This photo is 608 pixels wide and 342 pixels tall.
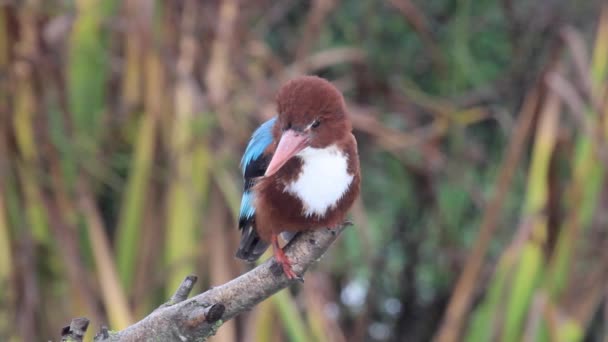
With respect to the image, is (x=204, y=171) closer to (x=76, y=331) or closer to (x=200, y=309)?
(x=200, y=309)

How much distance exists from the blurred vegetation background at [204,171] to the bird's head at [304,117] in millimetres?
1105

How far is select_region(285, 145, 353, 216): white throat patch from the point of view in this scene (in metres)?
1.58

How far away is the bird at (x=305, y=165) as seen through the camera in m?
1.55

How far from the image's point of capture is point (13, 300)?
9.02 feet

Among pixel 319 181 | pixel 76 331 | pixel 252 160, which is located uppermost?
pixel 252 160

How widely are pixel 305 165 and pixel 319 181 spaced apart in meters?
0.04

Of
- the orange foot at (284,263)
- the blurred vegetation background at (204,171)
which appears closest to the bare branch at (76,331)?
the orange foot at (284,263)

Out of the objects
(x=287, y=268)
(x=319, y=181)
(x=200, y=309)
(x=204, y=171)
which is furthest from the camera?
(x=204, y=171)

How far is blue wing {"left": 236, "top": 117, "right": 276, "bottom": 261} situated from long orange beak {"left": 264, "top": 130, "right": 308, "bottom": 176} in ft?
0.33

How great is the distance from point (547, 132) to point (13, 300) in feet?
5.31

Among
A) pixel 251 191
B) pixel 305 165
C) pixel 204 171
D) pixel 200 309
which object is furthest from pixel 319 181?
pixel 204 171

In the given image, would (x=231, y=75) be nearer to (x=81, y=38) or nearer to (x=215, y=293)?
(x=81, y=38)

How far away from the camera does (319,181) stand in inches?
62.4

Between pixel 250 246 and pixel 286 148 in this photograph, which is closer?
pixel 286 148
